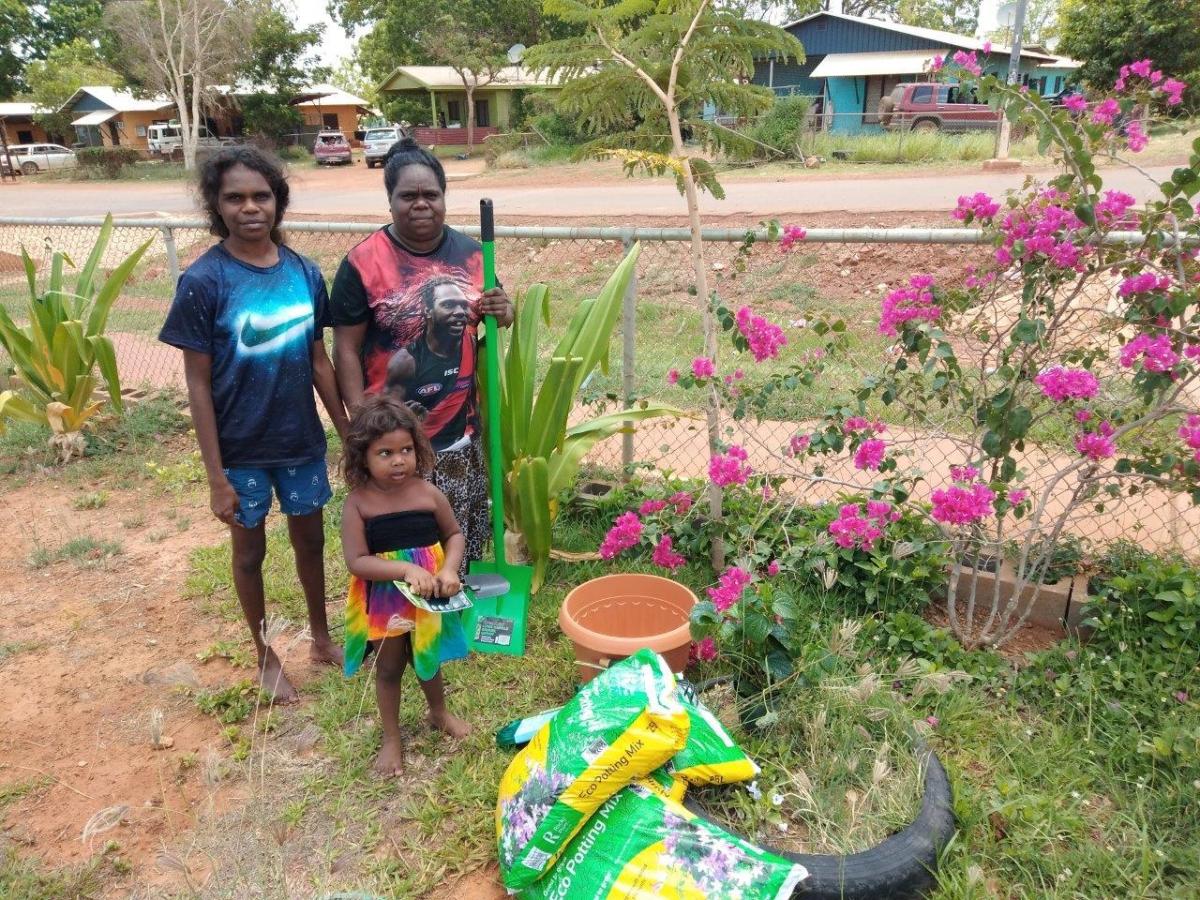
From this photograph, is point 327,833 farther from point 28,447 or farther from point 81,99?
point 81,99

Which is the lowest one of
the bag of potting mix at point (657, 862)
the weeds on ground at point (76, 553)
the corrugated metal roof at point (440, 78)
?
the weeds on ground at point (76, 553)

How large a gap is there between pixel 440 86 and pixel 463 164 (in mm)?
10134

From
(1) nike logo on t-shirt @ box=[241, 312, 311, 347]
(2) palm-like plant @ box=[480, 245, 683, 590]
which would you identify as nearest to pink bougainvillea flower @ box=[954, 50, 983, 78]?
(2) palm-like plant @ box=[480, 245, 683, 590]

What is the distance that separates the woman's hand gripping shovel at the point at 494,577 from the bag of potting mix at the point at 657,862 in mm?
994

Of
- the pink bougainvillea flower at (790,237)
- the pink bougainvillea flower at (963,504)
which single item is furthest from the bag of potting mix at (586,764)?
the pink bougainvillea flower at (790,237)

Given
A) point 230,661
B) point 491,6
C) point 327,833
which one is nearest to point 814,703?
point 327,833

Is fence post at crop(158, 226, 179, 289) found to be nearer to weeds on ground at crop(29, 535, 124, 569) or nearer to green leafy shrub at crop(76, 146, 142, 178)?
weeds on ground at crop(29, 535, 124, 569)

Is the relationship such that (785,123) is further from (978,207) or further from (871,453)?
(871,453)

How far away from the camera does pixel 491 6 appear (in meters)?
32.3

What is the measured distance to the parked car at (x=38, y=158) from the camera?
114 ft

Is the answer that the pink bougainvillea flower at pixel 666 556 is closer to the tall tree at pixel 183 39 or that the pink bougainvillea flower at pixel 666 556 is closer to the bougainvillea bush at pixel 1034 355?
the bougainvillea bush at pixel 1034 355

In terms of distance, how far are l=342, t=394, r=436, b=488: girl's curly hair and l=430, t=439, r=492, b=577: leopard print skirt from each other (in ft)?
1.64

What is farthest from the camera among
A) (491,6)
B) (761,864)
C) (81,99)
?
(81,99)

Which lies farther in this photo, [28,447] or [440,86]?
[440,86]
